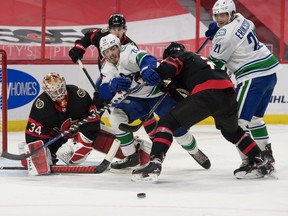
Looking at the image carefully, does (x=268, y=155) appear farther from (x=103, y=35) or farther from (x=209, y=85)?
(x=103, y=35)

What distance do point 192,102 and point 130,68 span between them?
1.72 feet

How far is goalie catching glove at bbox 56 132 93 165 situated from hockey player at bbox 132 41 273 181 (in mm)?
595

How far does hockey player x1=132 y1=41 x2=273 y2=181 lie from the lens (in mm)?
4609

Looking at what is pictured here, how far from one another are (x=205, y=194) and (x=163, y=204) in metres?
0.38

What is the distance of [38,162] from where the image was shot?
5.04 metres

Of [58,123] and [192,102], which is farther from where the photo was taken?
[58,123]

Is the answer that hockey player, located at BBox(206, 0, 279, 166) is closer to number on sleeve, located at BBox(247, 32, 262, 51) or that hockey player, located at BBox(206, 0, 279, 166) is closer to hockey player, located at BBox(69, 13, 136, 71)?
number on sleeve, located at BBox(247, 32, 262, 51)

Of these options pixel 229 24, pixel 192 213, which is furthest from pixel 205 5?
pixel 192 213

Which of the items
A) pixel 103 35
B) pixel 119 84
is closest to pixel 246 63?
pixel 119 84

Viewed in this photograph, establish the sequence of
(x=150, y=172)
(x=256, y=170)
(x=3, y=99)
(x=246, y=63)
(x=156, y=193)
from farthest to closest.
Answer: (x=3, y=99) → (x=246, y=63) → (x=256, y=170) → (x=150, y=172) → (x=156, y=193)

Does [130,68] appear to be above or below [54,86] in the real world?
above

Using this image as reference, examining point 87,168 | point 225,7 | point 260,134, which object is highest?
point 225,7

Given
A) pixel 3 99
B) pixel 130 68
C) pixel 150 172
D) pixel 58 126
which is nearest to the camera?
pixel 150 172

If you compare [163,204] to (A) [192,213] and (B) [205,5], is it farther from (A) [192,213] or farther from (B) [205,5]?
(B) [205,5]
